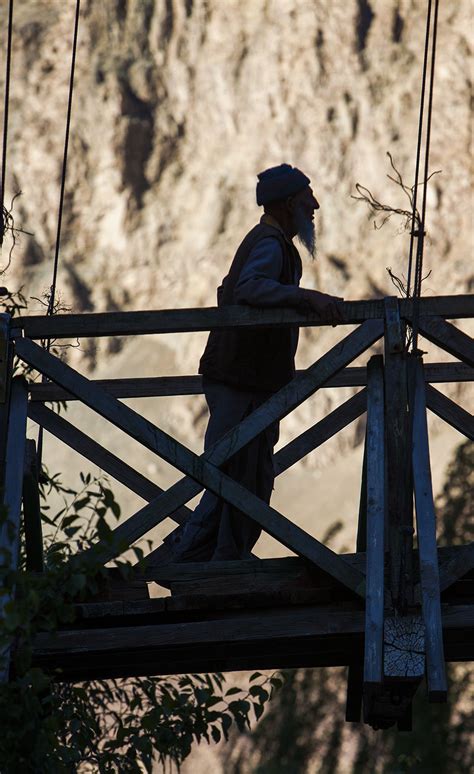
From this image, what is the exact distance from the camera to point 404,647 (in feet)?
16.3

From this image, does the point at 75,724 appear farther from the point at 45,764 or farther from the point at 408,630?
the point at 408,630

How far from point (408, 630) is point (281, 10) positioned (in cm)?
6032

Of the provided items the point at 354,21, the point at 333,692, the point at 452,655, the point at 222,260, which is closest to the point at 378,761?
the point at 333,692

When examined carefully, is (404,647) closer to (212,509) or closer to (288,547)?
(288,547)

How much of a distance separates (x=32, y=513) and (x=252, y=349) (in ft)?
3.71

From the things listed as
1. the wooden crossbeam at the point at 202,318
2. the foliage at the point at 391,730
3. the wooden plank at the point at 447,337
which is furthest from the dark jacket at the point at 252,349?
the foliage at the point at 391,730

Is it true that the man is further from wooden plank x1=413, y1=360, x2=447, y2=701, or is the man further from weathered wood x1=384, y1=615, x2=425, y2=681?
weathered wood x1=384, y1=615, x2=425, y2=681

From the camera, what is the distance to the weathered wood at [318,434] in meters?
7.08

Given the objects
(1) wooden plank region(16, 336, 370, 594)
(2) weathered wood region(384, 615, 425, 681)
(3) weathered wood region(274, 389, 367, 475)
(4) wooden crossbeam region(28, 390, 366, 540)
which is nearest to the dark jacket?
(1) wooden plank region(16, 336, 370, 594)

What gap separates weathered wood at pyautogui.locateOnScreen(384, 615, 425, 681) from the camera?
4.89m

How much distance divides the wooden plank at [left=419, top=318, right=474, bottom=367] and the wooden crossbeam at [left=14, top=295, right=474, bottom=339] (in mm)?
40

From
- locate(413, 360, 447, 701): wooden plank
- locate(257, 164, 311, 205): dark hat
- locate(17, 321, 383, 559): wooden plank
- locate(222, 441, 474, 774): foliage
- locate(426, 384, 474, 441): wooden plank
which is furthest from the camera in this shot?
locate(222, 441, 474, 774): foliage

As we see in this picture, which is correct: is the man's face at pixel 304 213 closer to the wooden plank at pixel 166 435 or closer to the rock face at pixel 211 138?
the wooden plank at pixel 166 435

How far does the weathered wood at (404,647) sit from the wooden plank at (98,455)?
2.17 m
